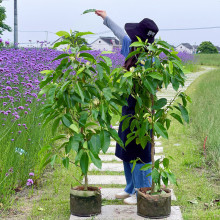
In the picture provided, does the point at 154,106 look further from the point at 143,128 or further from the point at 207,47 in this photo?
the point at 207,47

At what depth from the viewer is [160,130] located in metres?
3.12

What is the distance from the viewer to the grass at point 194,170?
12.1 feet

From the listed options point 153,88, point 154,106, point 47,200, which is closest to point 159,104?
point 154,106

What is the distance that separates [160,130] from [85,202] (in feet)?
2.91

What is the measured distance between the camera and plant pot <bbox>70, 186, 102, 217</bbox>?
11.0ft

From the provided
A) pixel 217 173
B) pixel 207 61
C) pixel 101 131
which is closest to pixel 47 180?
pixel 101 131

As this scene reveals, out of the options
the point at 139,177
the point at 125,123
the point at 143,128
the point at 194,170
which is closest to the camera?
the point at 143,128

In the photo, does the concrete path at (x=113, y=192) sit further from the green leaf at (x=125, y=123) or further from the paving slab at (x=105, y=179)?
the green leaf at (x=125, y=123)

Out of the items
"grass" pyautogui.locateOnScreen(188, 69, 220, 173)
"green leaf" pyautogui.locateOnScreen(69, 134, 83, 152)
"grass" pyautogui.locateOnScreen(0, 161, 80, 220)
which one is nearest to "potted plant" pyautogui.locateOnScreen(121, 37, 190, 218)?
"green leaf" pyautogui.locateOnScreen(69, 134, 83, 152)

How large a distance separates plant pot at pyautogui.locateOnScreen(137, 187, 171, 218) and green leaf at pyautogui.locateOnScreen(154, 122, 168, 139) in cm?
56

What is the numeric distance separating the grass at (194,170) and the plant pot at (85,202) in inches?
30.1

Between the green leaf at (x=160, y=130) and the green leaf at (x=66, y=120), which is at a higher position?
the green leaf at (x=66, y=120)

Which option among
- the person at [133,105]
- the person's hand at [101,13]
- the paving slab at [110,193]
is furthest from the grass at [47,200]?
the person's hand at [101,13]

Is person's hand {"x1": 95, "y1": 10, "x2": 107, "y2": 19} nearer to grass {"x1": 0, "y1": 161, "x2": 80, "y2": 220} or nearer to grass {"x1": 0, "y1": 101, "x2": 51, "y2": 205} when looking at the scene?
grass {"x1": 0, "y1": 101, "x2": 51, "y2": 205}
